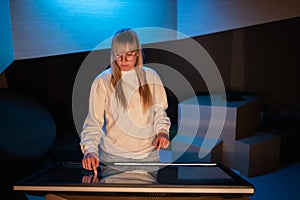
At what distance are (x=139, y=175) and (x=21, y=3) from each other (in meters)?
1.21

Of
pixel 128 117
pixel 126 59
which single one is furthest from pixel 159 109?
pixel 126 59

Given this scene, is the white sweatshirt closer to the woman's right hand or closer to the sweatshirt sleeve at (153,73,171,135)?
the sweatshirt sleeve at (153,73,171,135)

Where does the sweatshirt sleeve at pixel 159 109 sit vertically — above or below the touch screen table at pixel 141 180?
above

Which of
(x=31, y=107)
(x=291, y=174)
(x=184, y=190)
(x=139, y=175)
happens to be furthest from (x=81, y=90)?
(x=291, y=174)

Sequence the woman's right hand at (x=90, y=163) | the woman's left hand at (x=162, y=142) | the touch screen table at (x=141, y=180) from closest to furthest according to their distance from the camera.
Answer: the touch screen table at (x=141, y=180) < the woman's right hand at (x=90, y=163) < the woman's left hand at (x=162, y=142)

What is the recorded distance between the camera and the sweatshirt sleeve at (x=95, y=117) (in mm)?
824

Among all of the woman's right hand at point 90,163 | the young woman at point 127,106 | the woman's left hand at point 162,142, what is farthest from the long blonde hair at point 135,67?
the woman's right hand at point 90,163

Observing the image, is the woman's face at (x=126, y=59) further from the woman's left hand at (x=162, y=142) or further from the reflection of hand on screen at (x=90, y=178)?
the reflection of hand on screen at (x=90, y=178)

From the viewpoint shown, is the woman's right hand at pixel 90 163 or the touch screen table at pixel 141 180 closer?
the touch screen table at pixel 141 180

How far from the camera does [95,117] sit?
87 centimetres

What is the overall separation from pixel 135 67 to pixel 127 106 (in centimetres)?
15

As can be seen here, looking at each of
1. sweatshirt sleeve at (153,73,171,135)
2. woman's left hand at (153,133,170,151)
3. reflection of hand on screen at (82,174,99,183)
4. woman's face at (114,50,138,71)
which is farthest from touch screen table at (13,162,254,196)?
woman's face at (114,50,138,71)

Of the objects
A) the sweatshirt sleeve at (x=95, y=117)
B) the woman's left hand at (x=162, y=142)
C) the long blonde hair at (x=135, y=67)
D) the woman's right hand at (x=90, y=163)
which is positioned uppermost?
the long blonde hair at (x=135, y=67)

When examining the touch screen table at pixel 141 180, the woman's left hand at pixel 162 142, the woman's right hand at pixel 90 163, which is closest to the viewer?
the touch screen table at pixel 141 180
